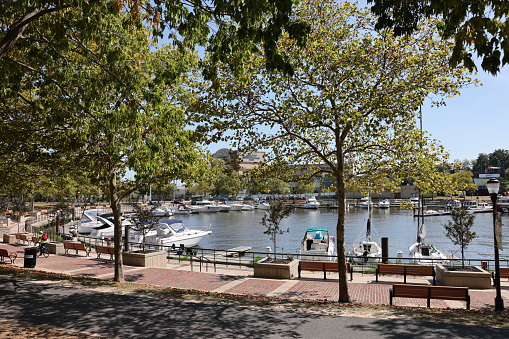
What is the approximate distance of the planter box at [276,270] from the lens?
17.6m

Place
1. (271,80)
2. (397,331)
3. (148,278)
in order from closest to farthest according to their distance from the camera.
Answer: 1. (397,331)
2. (271,80)
3. (148,278)

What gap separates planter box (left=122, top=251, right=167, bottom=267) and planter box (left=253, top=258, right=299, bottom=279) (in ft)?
18.8

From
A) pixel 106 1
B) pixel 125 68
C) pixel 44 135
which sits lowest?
pixel 44 135

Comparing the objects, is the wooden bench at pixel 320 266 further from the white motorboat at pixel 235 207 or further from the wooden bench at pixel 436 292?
the white motorboat at pixel 235 207

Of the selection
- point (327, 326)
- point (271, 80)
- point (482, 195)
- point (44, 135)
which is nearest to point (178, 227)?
point (44, 135)

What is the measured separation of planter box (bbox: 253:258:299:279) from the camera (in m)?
17.6

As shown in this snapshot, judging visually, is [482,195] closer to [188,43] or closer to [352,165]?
[352,165]

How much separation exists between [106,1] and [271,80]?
5.52 metres

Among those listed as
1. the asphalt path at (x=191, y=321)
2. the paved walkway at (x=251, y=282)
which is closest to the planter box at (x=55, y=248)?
the paved walkway at (x=251, y=282)

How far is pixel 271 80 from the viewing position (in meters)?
13.1

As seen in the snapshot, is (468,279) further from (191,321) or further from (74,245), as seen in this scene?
(74,245)

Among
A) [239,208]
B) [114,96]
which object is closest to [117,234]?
[114,96]

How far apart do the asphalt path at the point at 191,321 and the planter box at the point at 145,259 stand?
8.14 m

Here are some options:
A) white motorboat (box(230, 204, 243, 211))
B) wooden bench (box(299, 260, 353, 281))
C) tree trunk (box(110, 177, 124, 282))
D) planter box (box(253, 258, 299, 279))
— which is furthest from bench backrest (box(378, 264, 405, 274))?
white motorboat (box(230, 204, 243, 211))
